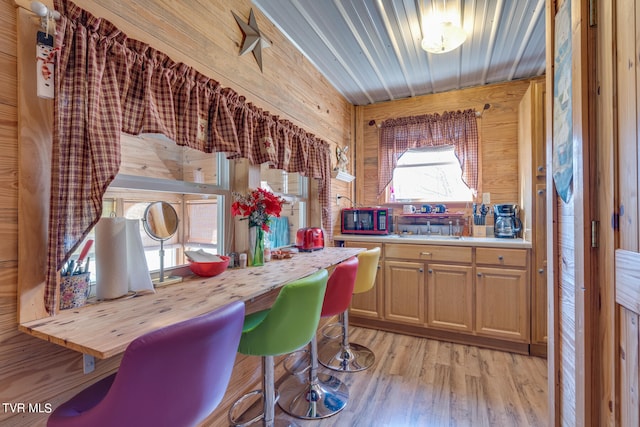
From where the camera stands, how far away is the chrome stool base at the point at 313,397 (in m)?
1.69

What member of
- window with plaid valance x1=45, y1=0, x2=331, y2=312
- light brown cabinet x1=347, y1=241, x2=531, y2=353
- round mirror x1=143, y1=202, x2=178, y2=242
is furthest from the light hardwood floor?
window with plaid valance x1=45, y1=0, x2=331, y2=312

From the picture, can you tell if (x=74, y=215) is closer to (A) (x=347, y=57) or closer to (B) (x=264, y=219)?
(B) (x=264, y=219)

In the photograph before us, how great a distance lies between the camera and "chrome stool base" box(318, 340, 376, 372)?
7.13ft

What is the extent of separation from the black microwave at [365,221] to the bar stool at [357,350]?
0.93m

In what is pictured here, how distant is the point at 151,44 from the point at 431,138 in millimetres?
2847

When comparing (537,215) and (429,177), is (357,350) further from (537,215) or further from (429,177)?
(429,177)

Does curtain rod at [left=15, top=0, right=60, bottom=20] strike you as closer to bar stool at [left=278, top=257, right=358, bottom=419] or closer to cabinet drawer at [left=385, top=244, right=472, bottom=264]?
bar stool at [left=278, top=257, right=358, bottom=419]

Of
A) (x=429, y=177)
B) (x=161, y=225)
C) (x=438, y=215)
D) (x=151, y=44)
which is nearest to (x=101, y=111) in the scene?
(x=151, y=44)

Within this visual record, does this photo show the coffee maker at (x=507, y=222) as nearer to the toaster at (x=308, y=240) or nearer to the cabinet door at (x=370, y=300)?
the cabinet door at (x=370, y=300)

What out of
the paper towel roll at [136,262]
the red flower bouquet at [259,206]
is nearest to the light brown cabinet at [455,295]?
the red flower bouquet at [259,206]

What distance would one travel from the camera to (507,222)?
9.34 ft

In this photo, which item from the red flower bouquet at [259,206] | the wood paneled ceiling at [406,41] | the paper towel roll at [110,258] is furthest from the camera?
the wood paneled ceiling at [406,41]

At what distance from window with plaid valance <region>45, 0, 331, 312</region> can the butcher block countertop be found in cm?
13

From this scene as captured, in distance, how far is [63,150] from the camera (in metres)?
0.94
